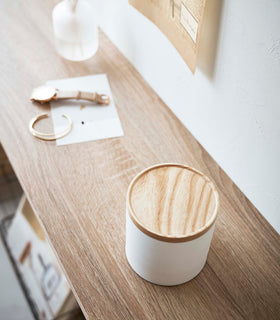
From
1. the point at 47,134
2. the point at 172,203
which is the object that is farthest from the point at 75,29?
the point at 172,203

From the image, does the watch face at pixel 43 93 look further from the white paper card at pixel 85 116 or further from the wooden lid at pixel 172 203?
the wooden lid at pixel 172 203

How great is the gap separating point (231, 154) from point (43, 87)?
1.61 ft

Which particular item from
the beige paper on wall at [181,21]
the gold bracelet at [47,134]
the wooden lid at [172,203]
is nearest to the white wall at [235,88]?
the beige paper on wall at [181,21]

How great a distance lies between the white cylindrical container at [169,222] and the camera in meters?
0.60

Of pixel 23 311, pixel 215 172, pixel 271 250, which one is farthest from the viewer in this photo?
pixel 23 311

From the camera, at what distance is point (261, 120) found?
0.70 meters

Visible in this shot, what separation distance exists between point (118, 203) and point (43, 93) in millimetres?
362

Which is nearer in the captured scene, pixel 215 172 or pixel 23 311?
pixel 215 172

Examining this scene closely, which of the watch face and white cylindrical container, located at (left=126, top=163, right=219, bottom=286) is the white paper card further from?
white cylindrical container, located at (left=126, top=163, right=219, bottom=286)

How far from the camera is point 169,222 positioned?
613 mm

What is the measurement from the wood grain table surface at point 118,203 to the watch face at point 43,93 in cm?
2

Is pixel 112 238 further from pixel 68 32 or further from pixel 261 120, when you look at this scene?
pixel 68 32

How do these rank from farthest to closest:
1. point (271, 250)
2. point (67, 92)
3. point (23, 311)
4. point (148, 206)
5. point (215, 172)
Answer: point (23, 311), point (67, 92), point (215, 172), point (271, 250), point (148, 206)

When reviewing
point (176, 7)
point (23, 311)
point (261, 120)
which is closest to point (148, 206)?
point (261, 120)
